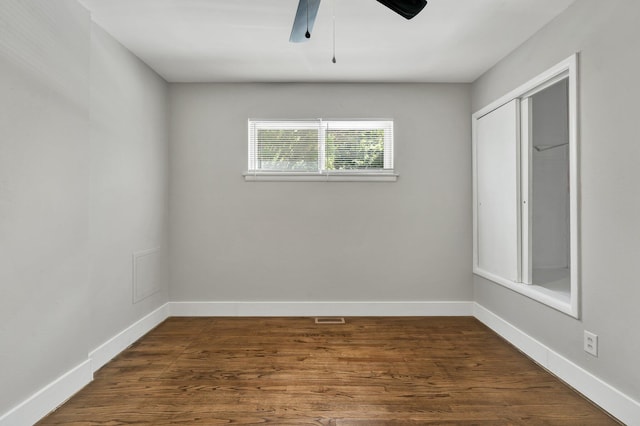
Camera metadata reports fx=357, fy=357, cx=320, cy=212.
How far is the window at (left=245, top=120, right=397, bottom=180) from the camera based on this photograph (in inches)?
146

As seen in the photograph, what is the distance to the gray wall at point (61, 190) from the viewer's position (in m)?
1.73

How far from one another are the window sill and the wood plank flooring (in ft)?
4.79

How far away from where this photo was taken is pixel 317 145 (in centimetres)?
371

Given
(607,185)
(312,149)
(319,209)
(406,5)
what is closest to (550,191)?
(607,185)

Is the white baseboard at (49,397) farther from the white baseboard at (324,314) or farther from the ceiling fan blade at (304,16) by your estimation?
the ceiling fan blade at (304,16)

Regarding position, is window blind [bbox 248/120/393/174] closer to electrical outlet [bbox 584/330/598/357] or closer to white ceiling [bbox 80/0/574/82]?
white ceiling [bbox 80/0/574/82]

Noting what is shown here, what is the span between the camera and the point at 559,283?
9.37 feet

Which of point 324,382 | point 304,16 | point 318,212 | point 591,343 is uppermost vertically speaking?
point 304,16

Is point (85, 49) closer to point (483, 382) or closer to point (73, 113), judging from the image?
point (73, 113)

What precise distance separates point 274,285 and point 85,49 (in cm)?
249

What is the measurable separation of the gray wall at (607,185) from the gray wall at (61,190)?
308cm

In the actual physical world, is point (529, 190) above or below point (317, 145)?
below

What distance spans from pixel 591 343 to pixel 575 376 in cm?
27

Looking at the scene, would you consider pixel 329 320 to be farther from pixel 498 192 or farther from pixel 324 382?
pixel 498 192
